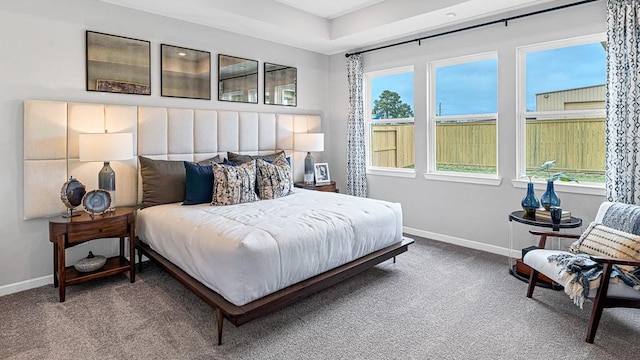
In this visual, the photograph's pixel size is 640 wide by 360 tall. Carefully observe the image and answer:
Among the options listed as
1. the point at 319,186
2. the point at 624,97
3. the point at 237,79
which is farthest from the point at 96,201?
the point at 624,97

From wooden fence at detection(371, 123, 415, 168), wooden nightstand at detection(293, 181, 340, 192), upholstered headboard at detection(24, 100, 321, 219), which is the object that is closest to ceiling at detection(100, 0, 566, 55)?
upholstered headboard at detection(24, 100, 321, 219)

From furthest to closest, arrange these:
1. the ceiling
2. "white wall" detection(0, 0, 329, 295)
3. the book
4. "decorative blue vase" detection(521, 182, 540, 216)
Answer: the ceiling < "decorative blue vase" detection(521, 182, 540, 216) < the book < "white wall" detection(0, 0, 329, 295)

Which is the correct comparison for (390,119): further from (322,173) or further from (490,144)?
(490,144)

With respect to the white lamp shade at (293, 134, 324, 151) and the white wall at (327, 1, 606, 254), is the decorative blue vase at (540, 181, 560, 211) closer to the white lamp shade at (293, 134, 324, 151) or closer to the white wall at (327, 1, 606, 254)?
the white wall at (327, 1, 606, 254)

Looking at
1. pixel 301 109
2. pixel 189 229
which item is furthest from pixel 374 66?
pixel 189 229

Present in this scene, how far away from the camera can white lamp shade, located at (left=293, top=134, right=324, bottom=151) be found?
5.09 m

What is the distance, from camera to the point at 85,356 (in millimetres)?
2236

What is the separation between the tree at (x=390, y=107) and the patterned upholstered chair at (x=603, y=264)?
8.85 ft

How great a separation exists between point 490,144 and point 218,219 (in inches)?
127

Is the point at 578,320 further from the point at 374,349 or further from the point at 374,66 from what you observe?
the point at 374,66

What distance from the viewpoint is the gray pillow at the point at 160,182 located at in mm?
3641

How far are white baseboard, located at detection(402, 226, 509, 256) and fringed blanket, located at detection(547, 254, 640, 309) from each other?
5.17 ft

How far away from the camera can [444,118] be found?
465 centimetres

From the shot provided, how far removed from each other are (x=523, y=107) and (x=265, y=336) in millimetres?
3510
